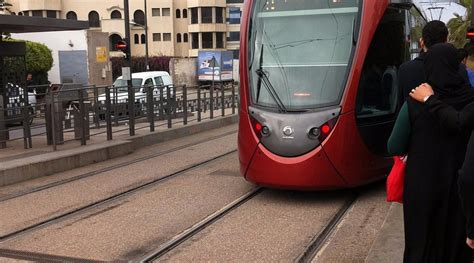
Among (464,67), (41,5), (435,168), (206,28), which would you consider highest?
(41,5)

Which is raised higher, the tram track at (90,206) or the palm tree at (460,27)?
the palm tree at (460,27)

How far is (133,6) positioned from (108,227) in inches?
2848

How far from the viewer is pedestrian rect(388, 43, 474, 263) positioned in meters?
3.03

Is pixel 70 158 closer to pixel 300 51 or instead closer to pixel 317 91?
pixel 300 51

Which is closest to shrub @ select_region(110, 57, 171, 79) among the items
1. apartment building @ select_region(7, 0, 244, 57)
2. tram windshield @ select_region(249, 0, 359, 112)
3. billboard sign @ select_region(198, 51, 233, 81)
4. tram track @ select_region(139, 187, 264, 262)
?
apartment building @ select_region(7, 0, 244, 57)

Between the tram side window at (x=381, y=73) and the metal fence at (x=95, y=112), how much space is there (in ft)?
21.3

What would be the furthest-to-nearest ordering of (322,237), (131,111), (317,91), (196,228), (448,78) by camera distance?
(131,111) → (317,91) → (196,228) → (322,237) → (448,78)

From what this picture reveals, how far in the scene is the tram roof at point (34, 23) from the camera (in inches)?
440

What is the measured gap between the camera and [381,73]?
24.0 ft

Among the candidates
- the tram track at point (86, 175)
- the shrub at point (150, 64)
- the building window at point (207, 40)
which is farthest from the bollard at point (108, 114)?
the building window at point (207, 40)

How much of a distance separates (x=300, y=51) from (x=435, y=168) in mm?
4309

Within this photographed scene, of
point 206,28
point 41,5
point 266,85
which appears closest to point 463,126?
point 266,85

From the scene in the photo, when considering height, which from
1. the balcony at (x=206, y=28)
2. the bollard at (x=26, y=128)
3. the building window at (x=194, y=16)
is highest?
the building window at (x=194, y=16)

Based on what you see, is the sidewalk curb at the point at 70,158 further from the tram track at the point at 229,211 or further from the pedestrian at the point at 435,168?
the pedestrian at the point at 435,168
